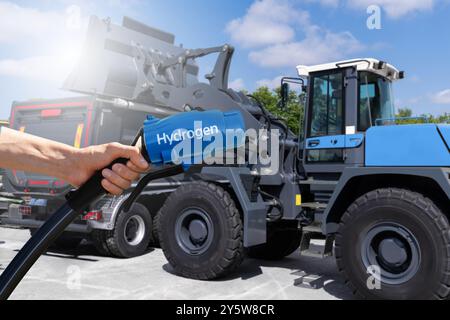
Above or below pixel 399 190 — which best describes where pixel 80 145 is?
above

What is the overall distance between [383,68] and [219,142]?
5.46 metres

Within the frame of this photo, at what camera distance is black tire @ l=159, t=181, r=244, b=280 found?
5523 millimetres

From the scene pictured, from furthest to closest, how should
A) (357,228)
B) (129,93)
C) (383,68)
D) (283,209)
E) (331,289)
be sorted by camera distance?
(129,93), (283,209), (383,68), (331,289), (357,228)

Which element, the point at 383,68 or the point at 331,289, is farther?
the point at 383,68

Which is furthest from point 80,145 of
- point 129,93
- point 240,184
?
point 240,184

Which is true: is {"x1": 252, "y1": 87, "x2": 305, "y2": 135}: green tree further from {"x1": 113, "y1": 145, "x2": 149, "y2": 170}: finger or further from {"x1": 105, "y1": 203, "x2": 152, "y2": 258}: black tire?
{"x1": 113, "y1": 145, "x2": 149, "y2": 170}: finger

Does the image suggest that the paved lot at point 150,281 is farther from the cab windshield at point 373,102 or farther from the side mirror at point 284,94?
the side mirror at point 284,94

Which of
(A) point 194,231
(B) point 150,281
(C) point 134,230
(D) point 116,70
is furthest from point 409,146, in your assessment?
(D) point 116,70

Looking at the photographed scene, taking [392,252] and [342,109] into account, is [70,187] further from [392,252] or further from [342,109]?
[392,252]

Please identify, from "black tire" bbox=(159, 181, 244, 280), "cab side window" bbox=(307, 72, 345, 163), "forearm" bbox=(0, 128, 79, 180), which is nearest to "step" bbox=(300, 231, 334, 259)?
"black tire" bbox=(159, 181, 244, 280)

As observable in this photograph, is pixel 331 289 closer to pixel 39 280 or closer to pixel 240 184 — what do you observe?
pixel 240 184

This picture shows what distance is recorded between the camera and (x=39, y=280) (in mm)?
5477

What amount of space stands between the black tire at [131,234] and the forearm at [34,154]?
5634mm

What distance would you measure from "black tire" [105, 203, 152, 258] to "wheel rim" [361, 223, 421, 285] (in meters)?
3.64
